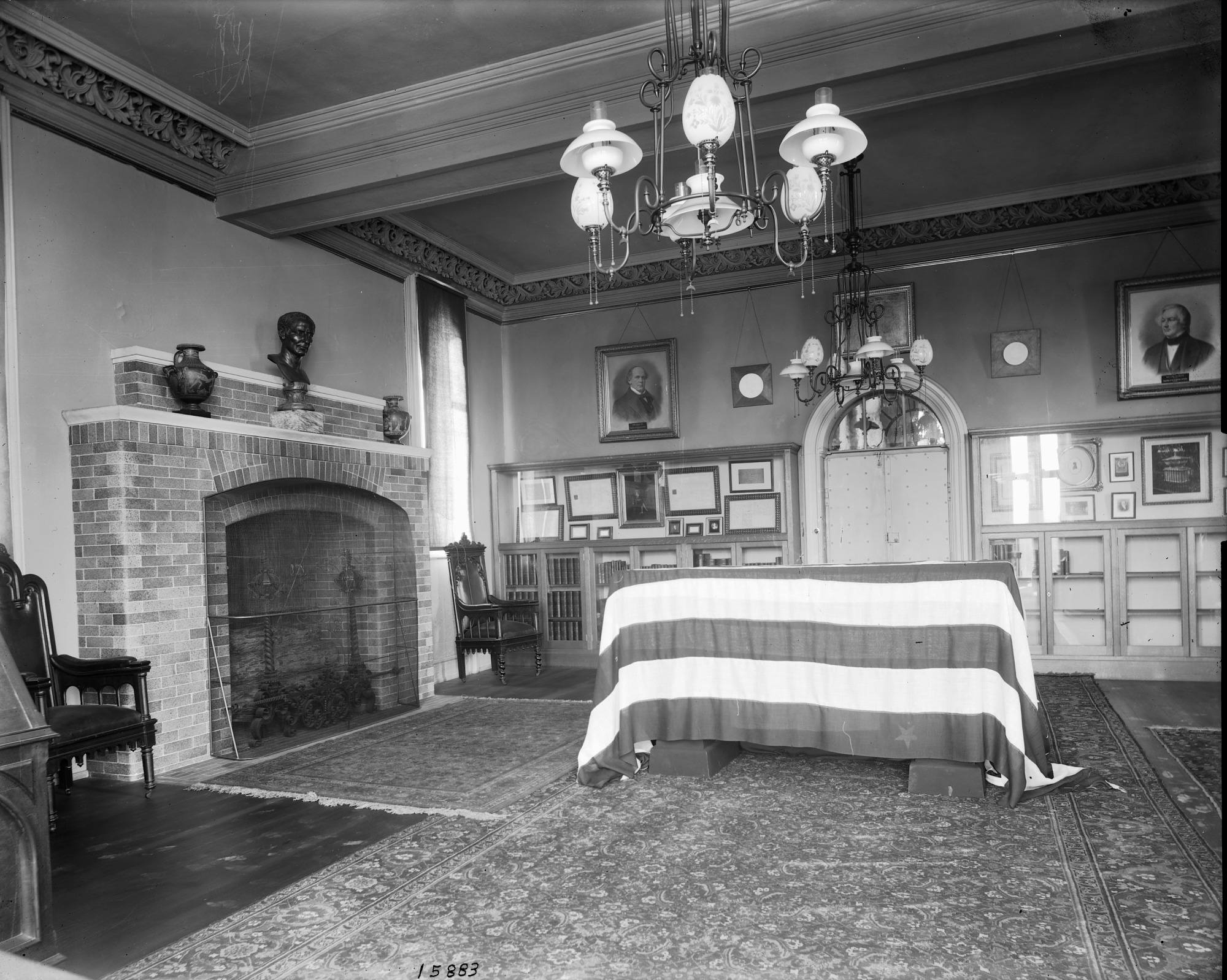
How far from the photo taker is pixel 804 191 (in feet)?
11.8

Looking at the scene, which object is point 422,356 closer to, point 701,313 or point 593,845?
point 701,313

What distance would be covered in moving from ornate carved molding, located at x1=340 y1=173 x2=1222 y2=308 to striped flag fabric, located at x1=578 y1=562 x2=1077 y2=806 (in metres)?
4.40

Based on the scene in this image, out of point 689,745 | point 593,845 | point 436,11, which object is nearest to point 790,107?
point 436,11

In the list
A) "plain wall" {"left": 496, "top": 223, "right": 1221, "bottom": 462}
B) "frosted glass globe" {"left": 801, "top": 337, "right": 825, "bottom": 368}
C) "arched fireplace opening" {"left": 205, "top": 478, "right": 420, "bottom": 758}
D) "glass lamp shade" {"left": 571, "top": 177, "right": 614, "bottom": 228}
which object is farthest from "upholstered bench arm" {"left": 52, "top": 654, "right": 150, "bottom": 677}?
"plain wall" {"left": 496, "top": 223, "right": 1221, "bottom": 462}

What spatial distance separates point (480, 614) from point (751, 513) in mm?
2683

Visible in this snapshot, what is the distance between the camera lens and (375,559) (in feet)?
22.1

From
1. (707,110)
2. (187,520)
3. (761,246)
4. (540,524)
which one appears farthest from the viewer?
(540,524)

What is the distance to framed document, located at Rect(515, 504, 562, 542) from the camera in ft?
29.7

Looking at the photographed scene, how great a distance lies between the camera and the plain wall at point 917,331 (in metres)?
7.44

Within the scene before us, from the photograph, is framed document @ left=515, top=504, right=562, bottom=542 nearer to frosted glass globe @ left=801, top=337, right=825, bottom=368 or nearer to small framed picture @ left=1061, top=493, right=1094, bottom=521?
frosted glass globe @ left=801, top=337, right=825, bottom=368

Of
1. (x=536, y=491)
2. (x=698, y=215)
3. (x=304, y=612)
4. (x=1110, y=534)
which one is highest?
(x=698, y=215)

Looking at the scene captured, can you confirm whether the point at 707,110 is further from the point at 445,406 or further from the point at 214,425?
the point at 445,406

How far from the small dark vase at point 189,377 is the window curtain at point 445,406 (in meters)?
2.65

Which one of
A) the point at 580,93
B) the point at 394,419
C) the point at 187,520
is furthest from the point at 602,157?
the point at 394,419
